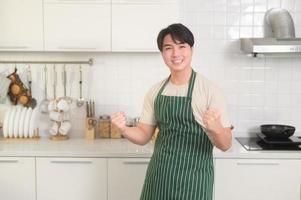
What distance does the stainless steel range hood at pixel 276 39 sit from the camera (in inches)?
93.3

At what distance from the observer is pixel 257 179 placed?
7.75 feet

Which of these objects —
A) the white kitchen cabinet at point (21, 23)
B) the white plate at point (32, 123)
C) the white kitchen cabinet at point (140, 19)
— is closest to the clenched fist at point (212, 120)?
the white kitchen cabinet at point (140, 19)

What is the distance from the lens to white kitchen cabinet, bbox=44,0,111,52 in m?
2.49

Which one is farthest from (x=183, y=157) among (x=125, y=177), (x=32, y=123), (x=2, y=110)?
(x=2, y=110)

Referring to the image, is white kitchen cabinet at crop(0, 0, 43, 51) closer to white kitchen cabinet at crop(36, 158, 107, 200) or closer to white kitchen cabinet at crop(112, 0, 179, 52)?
white kitchen cabinet at crop(112, 0, 179, 52)

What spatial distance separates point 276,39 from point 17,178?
184cm

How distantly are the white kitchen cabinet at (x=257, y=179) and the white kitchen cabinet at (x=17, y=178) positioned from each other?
1.15m

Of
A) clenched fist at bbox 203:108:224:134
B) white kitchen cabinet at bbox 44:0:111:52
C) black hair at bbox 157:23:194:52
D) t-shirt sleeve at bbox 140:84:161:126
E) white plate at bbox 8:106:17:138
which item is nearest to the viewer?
clenched fist at bbox 203:108:224:134

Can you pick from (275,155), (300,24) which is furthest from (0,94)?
(300,24)

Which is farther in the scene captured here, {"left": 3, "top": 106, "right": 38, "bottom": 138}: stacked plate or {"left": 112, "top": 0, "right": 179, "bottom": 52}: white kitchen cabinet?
{"left": 3, "top": 106, "right": 38, "bottom": 138}: stacked plate

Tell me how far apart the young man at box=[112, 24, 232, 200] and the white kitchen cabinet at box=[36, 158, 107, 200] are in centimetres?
74

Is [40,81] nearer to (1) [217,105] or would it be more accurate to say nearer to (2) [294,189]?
(1) [217,105]

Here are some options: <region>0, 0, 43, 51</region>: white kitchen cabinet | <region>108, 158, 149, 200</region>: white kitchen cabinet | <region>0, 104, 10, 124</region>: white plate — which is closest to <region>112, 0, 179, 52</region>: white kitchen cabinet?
<region>0, 0, 43, 51</region>: white kitchen cabinet

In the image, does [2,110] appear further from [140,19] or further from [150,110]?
[150,110]
